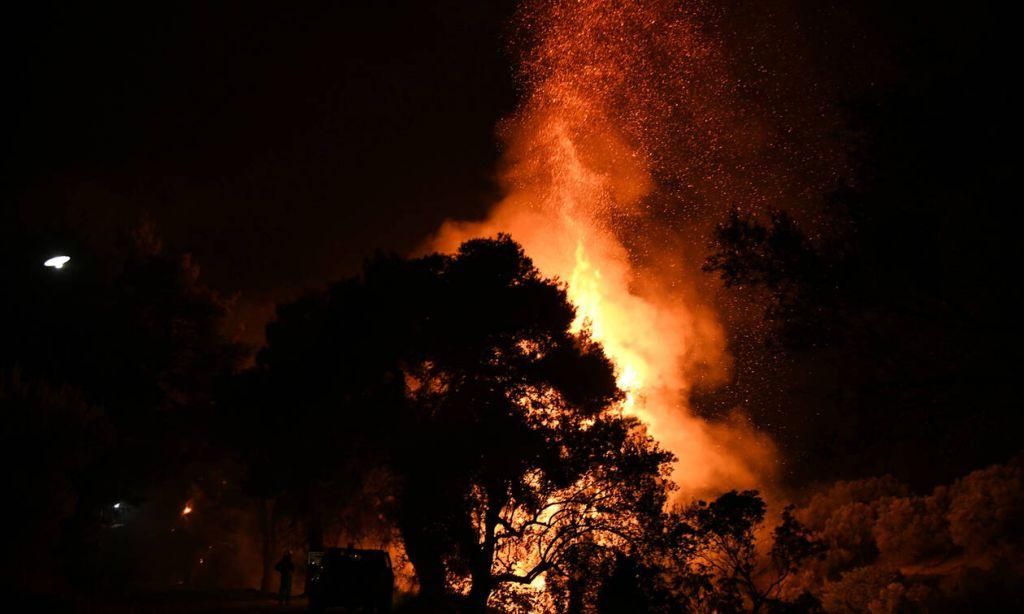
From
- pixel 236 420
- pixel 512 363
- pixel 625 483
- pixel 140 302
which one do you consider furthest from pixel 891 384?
pixel 140 302

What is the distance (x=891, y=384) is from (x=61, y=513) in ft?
60.0

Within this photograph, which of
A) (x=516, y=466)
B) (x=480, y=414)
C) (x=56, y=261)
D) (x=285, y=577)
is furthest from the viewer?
(x=285, y=577)

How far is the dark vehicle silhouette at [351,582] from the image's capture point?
18.6 metres

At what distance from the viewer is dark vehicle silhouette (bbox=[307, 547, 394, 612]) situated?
18578 mm

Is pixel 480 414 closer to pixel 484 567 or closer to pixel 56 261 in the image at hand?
pixel 484 567

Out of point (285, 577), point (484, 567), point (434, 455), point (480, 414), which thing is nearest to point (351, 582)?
Answer: point (484, 567)

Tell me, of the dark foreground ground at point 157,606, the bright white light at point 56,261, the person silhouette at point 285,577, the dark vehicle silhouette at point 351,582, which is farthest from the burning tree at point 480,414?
the bright white light at point 56,261

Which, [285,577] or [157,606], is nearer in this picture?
[157,606]

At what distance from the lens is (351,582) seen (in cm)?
1866

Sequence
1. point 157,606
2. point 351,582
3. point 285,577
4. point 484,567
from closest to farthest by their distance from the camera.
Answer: point 484,567
point 351,582
point 157,606
point 285,577

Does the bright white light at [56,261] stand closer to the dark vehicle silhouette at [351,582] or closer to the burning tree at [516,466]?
the burning tree at [516,466]

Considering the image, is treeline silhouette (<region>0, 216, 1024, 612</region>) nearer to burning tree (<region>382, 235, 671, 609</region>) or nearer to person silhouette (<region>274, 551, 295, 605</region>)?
burning tree (<region>382, 235, 671, 609</region>)

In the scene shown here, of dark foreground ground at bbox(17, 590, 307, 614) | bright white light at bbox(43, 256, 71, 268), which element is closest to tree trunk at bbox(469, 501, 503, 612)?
dark foreground ground at bbox(17, 590, 307, 614)

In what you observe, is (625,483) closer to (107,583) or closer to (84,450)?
(84,450)
